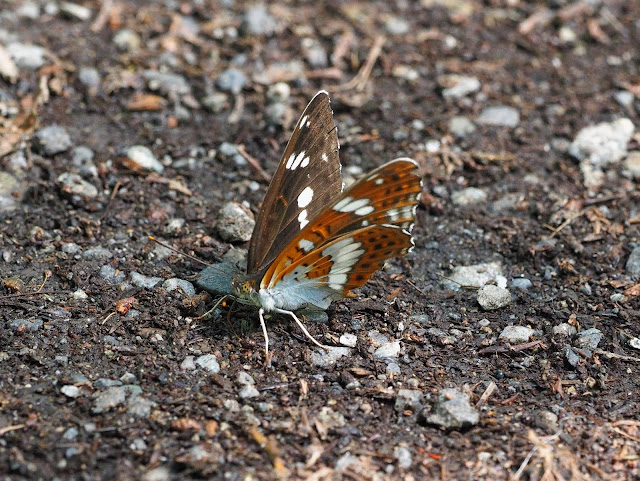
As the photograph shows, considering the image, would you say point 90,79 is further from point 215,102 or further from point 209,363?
point 209,363

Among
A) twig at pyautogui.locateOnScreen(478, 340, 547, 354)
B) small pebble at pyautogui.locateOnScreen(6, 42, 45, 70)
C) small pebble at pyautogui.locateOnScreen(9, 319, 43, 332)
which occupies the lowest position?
twig at pyautogui.locateOnScreen(478, 340, 547, 354)

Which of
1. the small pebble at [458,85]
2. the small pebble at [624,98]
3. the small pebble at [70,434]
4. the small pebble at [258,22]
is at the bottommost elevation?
the small pebble at [624,98]

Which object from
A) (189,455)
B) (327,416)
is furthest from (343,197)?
(189,455)

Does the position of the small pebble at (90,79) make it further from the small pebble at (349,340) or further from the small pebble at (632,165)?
the small pebble at (632,165)

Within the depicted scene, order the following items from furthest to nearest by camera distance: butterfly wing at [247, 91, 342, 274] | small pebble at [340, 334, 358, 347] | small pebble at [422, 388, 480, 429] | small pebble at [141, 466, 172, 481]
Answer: butterfly wing at [247, 91, 342, 274] < small pebble at [340, 334, 358, 347] < small pebble at [422, 388, 480, 429] < small pebble at [141, 466, 172, 481]

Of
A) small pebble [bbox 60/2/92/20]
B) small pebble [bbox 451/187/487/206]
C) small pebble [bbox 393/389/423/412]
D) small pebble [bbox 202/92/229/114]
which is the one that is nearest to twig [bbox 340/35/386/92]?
small pebble [bbox 202/92/229/114]

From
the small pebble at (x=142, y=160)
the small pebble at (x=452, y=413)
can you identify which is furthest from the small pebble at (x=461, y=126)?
the small pebble at (x=452, y=413)

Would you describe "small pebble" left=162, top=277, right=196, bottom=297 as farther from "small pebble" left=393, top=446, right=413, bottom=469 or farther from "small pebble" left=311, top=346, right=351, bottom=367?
"small pebble" left=393, top=446, right=413, bottom=469

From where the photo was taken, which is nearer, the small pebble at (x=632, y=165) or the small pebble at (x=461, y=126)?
the small pebble at (x=632, y=165)
